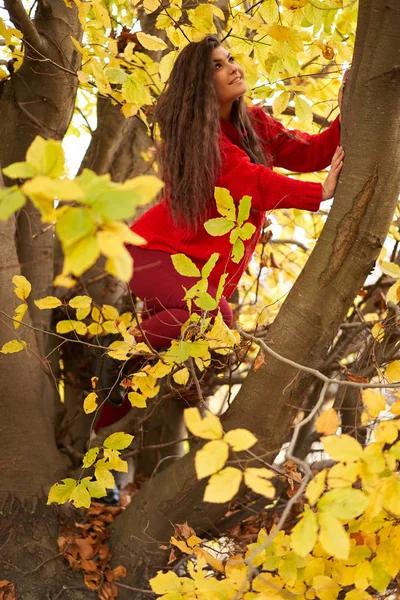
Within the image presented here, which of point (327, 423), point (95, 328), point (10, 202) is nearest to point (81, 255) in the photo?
point (10, 202)

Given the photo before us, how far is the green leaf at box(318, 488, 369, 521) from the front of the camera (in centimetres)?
103

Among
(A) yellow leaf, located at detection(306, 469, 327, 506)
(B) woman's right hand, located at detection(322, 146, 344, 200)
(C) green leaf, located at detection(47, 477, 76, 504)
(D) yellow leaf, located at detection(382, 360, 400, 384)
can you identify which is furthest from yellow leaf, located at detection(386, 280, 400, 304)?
(C) green leaf, located at detection(47, 477, 76, 504)

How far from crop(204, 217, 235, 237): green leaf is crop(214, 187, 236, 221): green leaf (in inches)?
0.7

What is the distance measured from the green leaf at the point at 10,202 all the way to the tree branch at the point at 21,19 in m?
1.68

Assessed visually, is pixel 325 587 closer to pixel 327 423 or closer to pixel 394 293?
pixel 327 423

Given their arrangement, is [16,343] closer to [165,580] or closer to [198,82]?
[165,580]

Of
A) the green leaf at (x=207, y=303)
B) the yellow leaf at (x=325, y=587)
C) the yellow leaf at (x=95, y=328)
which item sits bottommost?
the yellow leaf at (x=325, y=587)

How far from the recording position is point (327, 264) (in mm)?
1812

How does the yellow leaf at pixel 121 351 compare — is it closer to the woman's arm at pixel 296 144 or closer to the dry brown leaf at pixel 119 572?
the dry brown leaf at pixel 119 572

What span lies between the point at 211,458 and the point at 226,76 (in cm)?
157

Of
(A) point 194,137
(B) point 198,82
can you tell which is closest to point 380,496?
(A) point 194,137

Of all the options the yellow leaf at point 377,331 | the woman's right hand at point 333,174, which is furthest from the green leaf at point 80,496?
the woman's right hand at point 333,174

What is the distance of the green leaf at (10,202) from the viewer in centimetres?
83

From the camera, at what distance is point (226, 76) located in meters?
2.25
